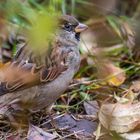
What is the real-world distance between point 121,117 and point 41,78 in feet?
1.57

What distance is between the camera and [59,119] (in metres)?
2.84

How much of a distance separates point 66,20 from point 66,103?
0.54m

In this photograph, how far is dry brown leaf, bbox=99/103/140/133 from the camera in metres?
2.47

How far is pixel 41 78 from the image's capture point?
2.59 meters

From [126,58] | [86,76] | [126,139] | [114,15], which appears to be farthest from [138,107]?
[114,15]

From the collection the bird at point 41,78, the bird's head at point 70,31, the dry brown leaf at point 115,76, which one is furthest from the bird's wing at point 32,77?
the dry brown leaf at point 115,76

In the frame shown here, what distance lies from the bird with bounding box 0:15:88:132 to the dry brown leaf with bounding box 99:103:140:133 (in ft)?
0.95

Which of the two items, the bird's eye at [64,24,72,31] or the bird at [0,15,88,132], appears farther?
the bird's eye at [64,24,72,31]

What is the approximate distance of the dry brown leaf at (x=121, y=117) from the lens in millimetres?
2473

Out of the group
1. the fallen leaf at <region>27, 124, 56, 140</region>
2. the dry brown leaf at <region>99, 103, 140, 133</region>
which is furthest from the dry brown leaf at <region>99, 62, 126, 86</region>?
the fallen leaf at <region>27, 124, 56, 140</region>

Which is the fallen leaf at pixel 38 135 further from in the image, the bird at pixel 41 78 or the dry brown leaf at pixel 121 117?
the dry brown leaf at pixel 121 117

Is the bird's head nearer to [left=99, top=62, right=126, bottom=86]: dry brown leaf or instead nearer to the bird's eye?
→ the bird's eye

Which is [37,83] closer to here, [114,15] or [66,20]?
[66,20]

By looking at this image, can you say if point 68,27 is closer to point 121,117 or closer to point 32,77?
point 32,77
